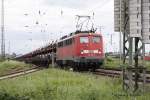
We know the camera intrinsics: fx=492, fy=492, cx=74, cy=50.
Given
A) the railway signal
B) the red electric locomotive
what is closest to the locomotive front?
the red electric locomotive

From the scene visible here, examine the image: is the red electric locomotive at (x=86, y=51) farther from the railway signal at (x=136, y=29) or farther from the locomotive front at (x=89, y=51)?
the railway signal at (x=136, y=29)

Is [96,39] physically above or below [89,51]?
above

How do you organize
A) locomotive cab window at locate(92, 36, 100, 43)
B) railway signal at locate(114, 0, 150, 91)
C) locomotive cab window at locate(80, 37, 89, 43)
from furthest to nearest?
locomotive cab window at locate(92, 36, 100, 43), locomotive cab window at locate(80, 37, 89, 43), railway signal at locate(114, 0, 150, 91)

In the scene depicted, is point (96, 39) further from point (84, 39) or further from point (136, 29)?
point (136, 29)

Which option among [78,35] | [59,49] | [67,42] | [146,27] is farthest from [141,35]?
[59,49]

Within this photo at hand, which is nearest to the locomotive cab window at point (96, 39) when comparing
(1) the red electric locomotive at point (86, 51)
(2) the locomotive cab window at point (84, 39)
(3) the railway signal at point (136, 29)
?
(1) the red electric locomotive at point (86, 51)

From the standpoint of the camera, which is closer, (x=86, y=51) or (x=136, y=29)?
(x=136, y=29)

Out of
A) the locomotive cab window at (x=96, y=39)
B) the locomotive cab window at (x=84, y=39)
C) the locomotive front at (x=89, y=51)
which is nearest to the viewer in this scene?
the locomotive front at (x=89, y=51)

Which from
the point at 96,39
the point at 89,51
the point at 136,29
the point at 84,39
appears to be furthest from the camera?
the point at 96,39

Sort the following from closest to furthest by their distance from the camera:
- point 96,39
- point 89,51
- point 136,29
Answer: point 136,29, point 89,51, point 96,39

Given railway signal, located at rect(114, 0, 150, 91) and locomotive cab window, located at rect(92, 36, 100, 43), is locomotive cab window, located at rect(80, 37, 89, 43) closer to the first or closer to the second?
locomotive cab window, located at rect(92, 36, 100, 43)

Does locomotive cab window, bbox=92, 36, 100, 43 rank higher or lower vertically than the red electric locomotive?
higher

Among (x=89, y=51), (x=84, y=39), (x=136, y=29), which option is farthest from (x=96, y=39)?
(x=136, y=29)

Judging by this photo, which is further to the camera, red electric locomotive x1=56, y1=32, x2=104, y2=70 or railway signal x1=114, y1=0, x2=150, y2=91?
red electric locomotive x1=56, y1=32, x2=104, y2=70
